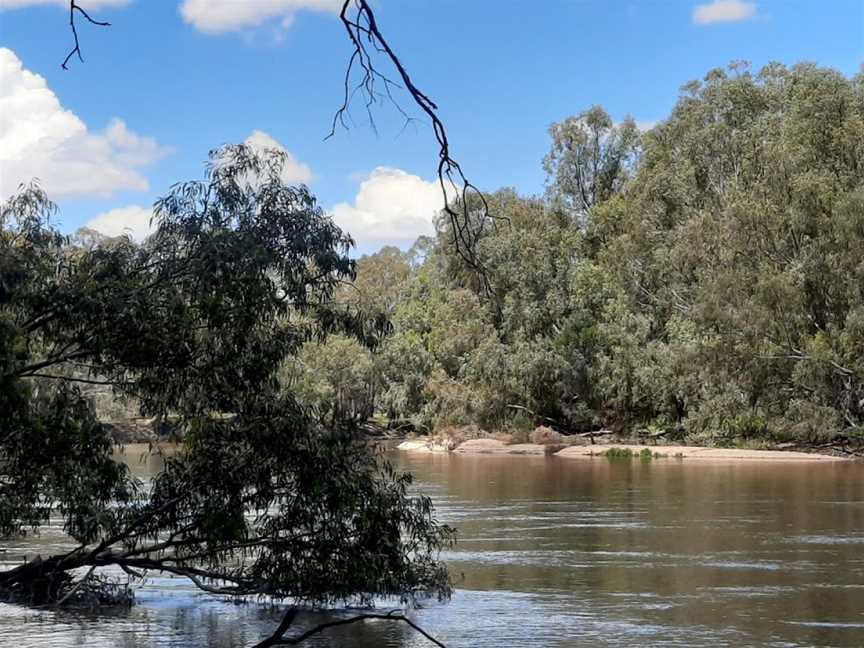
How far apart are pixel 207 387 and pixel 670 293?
127 feet

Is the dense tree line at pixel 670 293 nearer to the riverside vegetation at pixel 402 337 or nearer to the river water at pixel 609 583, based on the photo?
the riverside vegetation at pixel 402 337

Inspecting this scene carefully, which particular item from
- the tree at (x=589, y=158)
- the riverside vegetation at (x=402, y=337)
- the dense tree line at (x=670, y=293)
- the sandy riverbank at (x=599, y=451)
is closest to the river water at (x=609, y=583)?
the riverside vegetation at (x=402, y=337)

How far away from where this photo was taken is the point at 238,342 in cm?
1141

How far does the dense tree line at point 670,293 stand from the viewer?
37938mm

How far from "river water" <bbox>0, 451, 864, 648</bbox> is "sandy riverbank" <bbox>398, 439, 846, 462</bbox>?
9.54 metres

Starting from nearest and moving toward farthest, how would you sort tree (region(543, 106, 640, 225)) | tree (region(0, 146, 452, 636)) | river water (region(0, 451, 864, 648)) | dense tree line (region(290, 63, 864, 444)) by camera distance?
tree (region(0, 146, 452, 636)) < river water (region(0, 451, 864, 648)) < dense tree line (region(290, 63, 864, 444)) < tree (region(543, 106, 640, 225))

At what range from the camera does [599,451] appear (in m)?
42.6

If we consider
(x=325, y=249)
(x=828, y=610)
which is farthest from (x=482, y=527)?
(x=325, y=249)

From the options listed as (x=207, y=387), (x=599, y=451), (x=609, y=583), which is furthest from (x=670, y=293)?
(x=207, y=387)

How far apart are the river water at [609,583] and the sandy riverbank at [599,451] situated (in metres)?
9.54

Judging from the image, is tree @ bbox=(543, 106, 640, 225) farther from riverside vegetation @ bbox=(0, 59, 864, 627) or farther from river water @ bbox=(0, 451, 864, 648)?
river water @ bbox=(0, 451, 864, 648)

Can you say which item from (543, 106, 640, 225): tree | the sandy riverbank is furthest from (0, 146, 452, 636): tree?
(543, 106, 640, 225): tree

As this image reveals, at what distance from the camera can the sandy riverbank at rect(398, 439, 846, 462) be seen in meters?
38.0

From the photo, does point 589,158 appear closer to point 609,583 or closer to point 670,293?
point 670,293
